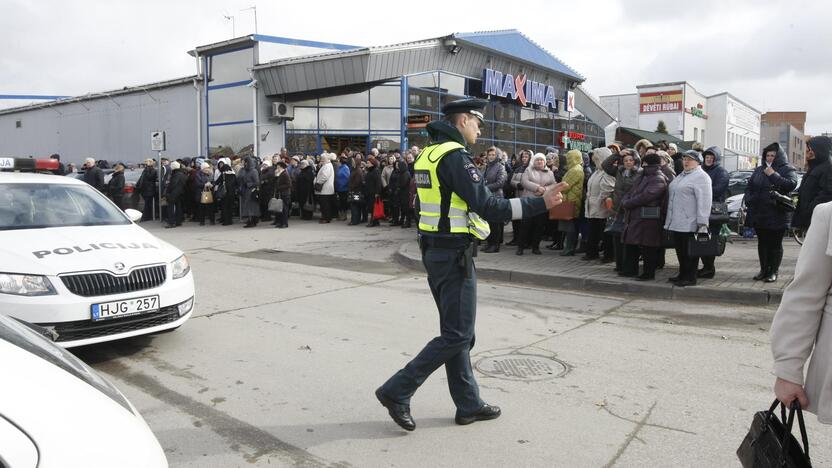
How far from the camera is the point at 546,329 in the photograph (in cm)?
682

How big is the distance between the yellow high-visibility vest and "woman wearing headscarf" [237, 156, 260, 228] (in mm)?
14511

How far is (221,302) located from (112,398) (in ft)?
20.2

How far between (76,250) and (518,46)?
2585 centimetres

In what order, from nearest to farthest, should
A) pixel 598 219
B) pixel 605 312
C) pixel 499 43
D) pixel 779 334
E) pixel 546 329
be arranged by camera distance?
1. pixel 779 334
2. pixel 546 329
3. pixel 605 312
4. pixel 598 219
5. pixel 499 43

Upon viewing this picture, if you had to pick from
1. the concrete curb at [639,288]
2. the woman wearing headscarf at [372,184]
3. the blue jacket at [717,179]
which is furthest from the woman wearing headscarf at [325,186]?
the blue jacket at [717,179]

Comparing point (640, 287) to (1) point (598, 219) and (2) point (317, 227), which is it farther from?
(2) point (317, 227)

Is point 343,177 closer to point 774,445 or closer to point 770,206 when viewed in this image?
point 770,206

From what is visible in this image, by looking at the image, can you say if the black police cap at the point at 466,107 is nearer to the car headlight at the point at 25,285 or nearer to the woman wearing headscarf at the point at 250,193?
the car headlight at the point at 25,285

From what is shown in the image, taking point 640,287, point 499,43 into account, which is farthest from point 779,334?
point 499,43

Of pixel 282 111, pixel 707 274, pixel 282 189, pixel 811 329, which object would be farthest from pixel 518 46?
pixel 811 329

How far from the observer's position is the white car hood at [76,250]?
5.30 metres

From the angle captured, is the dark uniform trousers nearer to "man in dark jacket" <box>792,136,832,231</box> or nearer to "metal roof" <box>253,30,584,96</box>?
"man in dark jacket" <box>792,136,832,231</box>

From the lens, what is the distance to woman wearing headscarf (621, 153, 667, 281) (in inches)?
349

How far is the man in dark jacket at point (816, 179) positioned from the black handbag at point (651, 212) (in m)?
1.68
